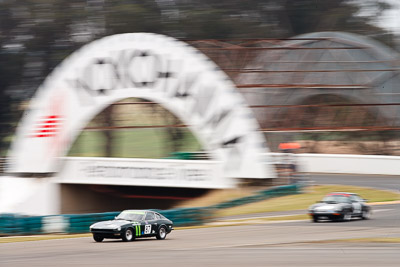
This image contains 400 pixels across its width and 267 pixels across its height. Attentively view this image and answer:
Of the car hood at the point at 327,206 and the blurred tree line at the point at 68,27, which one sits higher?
the blurred tree line at the point at 68,27

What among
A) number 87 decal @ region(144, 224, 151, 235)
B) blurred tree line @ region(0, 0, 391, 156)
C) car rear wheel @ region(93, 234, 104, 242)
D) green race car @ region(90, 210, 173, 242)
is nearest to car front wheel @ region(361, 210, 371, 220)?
green race car @ region(90, 210, 173, 242)

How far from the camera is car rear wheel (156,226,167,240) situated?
18.7m

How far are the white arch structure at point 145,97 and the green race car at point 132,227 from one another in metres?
12.8

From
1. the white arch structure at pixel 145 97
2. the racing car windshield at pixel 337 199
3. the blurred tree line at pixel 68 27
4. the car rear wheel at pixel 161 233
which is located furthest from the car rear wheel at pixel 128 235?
the blurred tree line at pixel 68 27

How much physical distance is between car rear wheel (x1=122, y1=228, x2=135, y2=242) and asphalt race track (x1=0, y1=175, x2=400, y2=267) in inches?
9.9

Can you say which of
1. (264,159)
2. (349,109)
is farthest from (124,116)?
(349,109)

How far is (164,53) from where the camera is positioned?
3400cm

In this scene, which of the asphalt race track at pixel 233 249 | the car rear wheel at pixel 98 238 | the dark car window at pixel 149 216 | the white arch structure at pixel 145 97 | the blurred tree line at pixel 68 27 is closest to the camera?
the asphalt race track at pixel 233 249

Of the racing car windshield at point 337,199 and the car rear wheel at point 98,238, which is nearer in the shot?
the car rear wheel at point 98,238

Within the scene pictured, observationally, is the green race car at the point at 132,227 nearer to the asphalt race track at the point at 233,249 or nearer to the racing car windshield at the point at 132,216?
the racing car windshield at the point at 132,216

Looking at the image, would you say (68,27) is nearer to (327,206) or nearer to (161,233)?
(327,206)

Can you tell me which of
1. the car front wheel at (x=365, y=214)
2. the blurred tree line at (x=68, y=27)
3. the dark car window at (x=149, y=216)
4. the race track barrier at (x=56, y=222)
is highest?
the blurred tree line at (x=68, y=27)

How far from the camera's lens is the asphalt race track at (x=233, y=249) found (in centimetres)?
1321

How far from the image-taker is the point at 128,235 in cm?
1797
